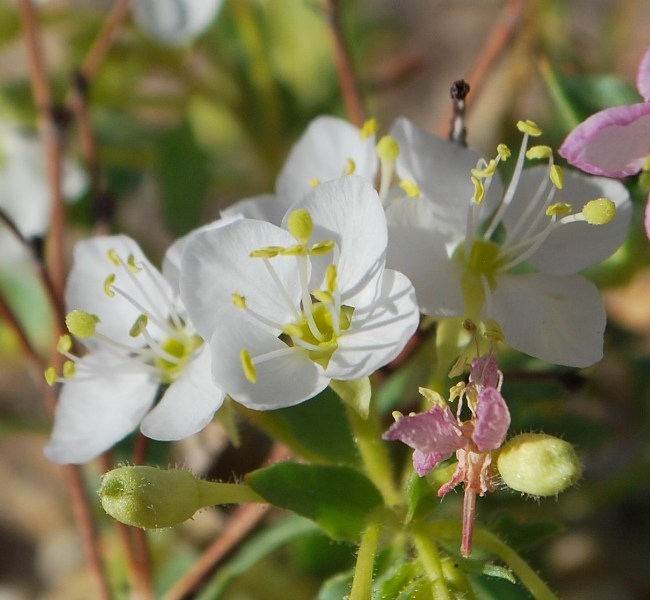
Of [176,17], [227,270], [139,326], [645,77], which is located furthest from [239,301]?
[176,17]

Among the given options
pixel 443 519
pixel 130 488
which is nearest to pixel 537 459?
pixel 443 519

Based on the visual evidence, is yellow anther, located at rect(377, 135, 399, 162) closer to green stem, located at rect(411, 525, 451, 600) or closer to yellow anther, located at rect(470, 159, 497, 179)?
yellow anther, located at rect(470, 159, 497, 179)

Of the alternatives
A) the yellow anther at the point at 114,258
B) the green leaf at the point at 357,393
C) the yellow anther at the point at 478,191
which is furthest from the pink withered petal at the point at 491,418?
the yellow anther at the point at 114,258

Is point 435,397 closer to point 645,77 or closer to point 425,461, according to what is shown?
point 425,461

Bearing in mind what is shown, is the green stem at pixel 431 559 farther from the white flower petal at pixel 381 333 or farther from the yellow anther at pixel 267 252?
the yellow anther at pixel 267 252

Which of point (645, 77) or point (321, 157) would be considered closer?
point (645, 77)

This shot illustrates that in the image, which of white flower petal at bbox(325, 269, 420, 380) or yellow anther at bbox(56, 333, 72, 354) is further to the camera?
yellow anther at bbox(56, 333, 72, 354)

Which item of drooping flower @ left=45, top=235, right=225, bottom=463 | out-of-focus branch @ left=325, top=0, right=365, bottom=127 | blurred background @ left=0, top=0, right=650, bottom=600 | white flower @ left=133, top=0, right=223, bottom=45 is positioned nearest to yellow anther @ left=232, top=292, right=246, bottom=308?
drooping flower @ left=45, top=235, right=225, bottom=463
